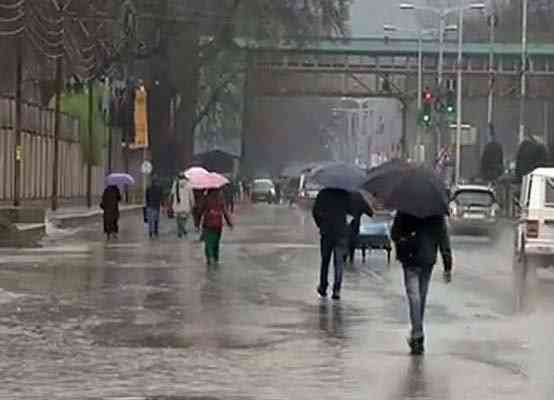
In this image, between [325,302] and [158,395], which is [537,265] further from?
[158,395]

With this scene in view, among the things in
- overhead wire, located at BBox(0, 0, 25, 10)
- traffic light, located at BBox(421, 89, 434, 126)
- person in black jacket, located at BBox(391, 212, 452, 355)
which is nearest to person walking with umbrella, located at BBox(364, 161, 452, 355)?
person in black jacket, located at BBox(391, 212, 452, 355)

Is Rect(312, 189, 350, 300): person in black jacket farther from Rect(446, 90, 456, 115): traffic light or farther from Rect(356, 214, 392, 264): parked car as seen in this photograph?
Rect(446, 90, 456, 115): traffic light

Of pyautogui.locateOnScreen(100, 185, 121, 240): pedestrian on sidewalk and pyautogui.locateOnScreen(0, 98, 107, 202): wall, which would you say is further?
pyautogui.locateOnScreen(0, 98, 107, 202): wall

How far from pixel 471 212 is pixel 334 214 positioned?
2598 cm

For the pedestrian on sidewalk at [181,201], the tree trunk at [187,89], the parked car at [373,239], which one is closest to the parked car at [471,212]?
the pedestrian on sidewalk at [181,201]

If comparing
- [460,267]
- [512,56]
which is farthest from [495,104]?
[460,267]

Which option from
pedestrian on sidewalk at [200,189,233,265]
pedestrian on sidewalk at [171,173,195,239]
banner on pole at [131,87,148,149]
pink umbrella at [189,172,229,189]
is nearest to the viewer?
pedestrian on sidewalk at [200,189,233,265]

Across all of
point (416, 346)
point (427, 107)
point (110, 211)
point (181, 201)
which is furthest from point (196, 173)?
point (427, 107)

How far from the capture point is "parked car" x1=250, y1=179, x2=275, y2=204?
11038 centimetres

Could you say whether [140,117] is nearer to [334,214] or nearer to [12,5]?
[12,5]

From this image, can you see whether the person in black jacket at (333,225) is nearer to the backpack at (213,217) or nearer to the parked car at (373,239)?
the backpack at (213,217)

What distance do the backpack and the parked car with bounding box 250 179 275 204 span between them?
80581 mm

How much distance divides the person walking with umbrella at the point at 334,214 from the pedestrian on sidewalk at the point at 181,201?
17002 millimetres

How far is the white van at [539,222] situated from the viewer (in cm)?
2800
